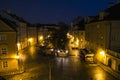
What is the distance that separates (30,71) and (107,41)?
54.6ft

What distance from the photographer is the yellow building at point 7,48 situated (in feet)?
123

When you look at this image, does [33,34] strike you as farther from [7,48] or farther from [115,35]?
[115,35]

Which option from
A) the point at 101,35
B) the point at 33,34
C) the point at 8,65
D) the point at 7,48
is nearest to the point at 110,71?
the point at 101,35

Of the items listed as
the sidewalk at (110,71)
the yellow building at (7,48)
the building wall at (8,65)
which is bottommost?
the sidewalk at (110,71)

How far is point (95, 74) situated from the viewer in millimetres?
34281

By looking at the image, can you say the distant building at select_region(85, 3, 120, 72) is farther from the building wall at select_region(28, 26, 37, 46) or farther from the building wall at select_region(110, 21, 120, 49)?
the building wall at select_region(28, 26, 37, 46)

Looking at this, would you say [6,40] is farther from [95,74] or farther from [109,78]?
[109,78]

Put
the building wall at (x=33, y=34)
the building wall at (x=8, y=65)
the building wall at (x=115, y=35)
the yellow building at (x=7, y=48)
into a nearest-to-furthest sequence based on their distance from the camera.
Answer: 1. the building wall at (x=8, y=65)
2. the yellow building at (x=7, y=48)
3. the building wall at (x=115, y=35)
4. the building wall at (x=33, y=34)

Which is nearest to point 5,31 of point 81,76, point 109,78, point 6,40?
point 6,40

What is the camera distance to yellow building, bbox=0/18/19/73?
37438mm

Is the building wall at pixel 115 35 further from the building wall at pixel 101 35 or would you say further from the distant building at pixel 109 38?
the building wall at pixel 101 35

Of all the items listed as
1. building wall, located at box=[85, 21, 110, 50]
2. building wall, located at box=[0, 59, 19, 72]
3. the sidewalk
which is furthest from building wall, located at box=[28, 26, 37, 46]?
the sidewalk

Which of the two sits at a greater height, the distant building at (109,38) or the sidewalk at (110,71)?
the distant building at (109,38)

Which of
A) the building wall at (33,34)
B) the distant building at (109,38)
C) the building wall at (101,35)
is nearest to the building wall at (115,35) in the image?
the distant building at (109,38)
